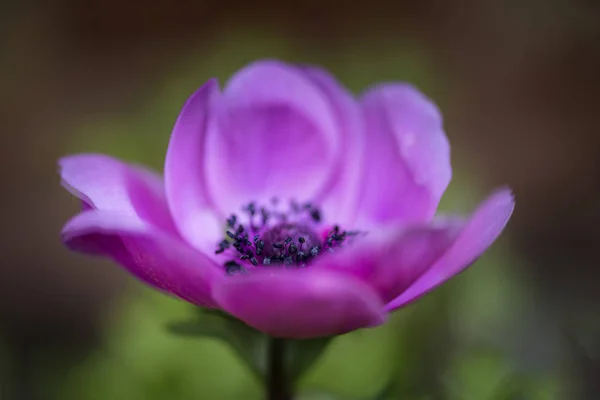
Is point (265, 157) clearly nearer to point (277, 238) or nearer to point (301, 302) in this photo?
point (277, 238)

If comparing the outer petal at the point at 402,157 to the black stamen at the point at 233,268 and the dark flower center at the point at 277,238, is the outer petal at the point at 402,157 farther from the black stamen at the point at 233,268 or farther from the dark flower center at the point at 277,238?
the black stamen at the point at 233,268

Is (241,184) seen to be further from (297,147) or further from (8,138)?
(8,138)

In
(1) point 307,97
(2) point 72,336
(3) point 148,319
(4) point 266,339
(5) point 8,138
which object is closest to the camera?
(4) point 266,339

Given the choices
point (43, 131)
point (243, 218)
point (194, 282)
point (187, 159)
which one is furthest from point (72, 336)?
point (194, 282)

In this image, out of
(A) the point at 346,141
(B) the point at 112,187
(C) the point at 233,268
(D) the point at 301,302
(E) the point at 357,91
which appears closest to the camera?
(D) the point at 301,302

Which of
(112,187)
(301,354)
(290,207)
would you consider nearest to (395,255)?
Answer: (301,354)

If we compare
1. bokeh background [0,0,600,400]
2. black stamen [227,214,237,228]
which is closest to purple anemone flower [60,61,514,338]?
black stamen [227,214,237,228]

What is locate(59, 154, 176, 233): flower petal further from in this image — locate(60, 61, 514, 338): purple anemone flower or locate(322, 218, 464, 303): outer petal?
locate(322, 218, 464, 303): outer petal
